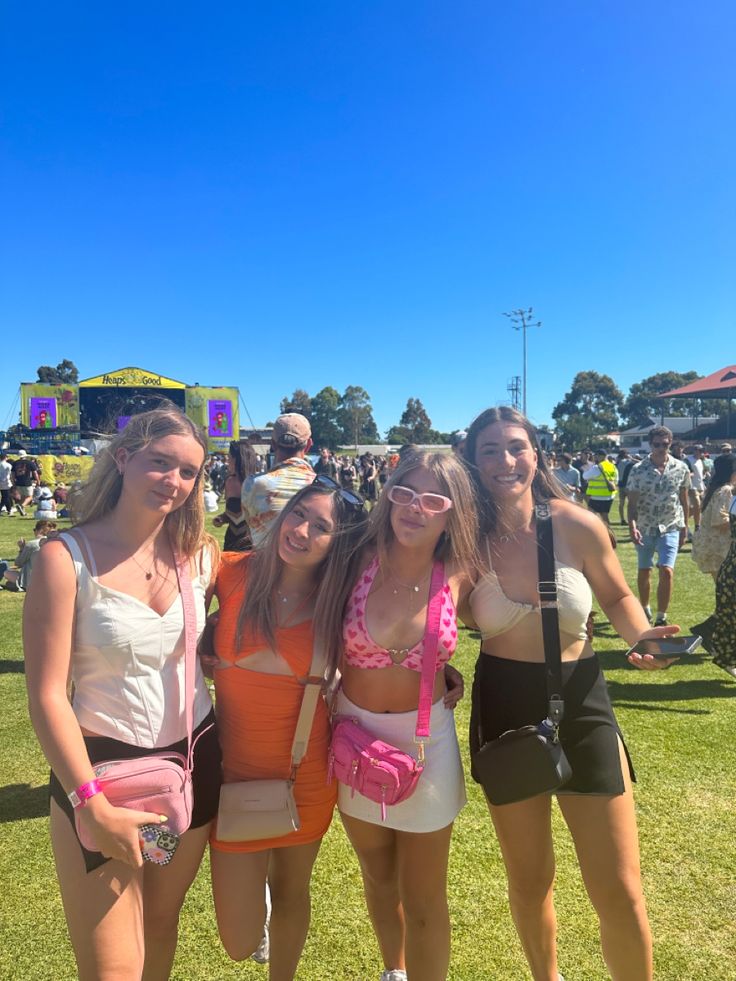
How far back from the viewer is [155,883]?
177 cm

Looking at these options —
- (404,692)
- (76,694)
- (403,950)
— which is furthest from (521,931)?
(76,694)

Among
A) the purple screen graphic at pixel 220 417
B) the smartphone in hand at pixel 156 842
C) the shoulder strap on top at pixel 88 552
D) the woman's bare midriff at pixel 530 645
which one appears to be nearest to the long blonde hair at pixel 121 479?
the shoulder strap on top at pixel 88 552

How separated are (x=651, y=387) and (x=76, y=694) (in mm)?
94612

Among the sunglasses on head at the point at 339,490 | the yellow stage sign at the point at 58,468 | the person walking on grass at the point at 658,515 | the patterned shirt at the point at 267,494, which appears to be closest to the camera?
the sunglasses on head at the point at 339,490

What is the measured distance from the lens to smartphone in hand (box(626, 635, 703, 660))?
2002mm

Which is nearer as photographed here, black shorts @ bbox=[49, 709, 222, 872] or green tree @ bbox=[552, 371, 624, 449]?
black shorts @ bbox=[49, 709, 222, 872]

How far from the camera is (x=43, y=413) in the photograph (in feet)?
135

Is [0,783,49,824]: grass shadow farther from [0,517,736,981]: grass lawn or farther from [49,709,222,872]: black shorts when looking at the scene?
[49,709,222,872]: black shorts

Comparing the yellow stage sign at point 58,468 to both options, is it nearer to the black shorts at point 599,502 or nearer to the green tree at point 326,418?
the black shorts at point 599,502

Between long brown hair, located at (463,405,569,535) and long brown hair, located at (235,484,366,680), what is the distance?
1.52 feet

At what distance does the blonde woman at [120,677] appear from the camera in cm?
157

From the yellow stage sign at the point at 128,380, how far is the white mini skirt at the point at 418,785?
144 ft

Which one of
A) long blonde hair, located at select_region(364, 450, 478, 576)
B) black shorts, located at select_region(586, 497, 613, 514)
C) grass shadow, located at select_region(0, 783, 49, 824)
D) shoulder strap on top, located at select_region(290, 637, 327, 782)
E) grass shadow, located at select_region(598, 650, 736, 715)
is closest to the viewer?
shoulder strap on top, located at select_region(290, 637, 327, 782)

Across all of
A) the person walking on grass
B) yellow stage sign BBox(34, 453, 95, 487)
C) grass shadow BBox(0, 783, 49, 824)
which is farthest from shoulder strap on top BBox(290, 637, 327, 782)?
yellow stage sign BBox(34, 453, 95, 487)
